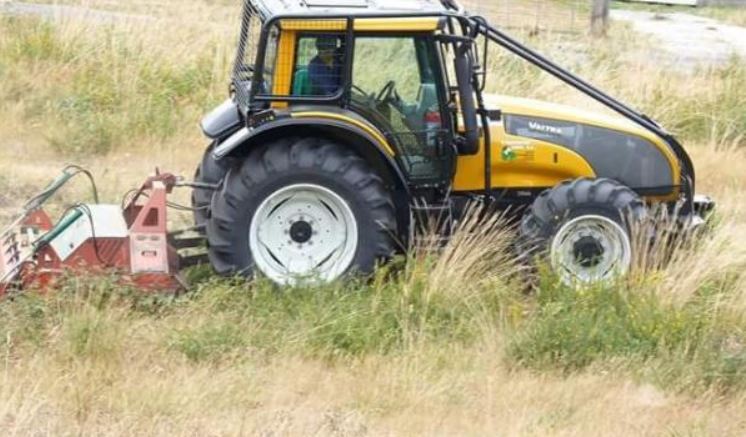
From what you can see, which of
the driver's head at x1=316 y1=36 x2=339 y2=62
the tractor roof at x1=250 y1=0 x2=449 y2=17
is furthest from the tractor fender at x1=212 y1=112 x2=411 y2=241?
the tractor roof at x1=250 y1=0 x2=449 y2=17

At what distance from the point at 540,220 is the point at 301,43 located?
1742mm

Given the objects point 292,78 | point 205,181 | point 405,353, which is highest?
point 292,78

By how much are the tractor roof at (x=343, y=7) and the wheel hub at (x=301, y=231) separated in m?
1.21

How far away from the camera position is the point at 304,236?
7.57 metres

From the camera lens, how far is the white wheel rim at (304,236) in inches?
294

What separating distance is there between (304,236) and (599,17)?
1013cm

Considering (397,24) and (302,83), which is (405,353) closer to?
(302,83)

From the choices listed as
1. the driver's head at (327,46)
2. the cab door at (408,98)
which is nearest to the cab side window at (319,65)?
the driver's head at (327,46)

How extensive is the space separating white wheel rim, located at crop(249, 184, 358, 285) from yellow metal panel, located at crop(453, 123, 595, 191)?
2.67ft

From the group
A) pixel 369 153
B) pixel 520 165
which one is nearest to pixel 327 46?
pixel 369 153

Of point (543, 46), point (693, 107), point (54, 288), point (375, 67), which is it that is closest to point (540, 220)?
point (375, 67)

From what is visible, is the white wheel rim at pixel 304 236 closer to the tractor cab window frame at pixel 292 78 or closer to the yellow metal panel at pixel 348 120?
the yellow metal panel at pixel 348 120

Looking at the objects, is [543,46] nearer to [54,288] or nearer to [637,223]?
[637,223]

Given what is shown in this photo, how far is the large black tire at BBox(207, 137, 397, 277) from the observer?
7391 mm
